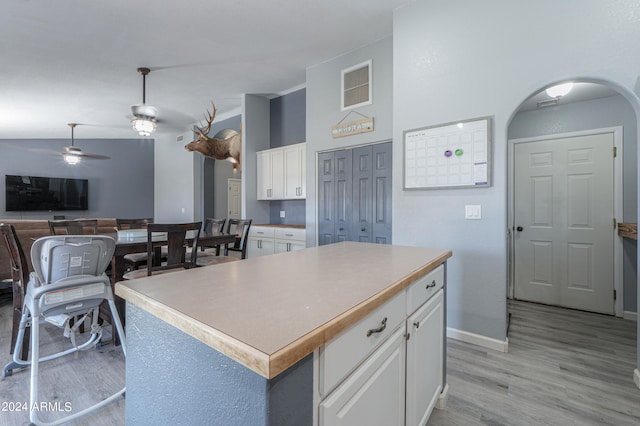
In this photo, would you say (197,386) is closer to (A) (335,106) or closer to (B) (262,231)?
(A) (335,106)

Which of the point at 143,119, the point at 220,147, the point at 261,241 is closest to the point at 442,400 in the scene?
the point at 261,241

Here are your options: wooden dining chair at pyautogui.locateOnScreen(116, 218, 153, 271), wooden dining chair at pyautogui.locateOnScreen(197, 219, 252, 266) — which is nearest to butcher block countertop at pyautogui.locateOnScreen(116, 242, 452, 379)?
wooden dining chair at pyautogui.locateOnScreen(197, 219, 252, 266)

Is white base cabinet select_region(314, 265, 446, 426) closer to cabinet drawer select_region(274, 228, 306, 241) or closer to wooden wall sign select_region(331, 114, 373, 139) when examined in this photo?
wooden wall sign select_region(331, 114, 373, 139)

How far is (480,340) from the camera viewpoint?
248cm

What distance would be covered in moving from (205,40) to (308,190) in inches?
85.9

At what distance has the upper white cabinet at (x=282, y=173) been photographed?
175 inches

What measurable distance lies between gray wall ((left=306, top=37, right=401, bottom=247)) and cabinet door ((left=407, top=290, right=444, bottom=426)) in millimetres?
2344

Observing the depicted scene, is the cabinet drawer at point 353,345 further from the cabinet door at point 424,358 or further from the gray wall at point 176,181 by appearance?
the gray wall at point 176,181

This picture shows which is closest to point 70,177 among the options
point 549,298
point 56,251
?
point 56,251

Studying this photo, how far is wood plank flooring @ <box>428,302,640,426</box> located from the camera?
1643mm

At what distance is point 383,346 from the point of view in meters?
0.98

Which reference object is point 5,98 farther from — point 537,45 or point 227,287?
point 537,45

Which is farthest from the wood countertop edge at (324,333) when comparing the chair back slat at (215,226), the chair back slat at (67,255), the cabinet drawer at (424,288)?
the chair back slat at (215,226)

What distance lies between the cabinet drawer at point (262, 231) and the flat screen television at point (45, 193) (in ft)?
20.3
